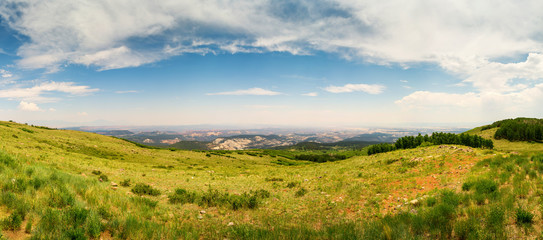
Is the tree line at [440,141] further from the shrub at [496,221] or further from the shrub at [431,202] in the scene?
the shrub at [496,221]

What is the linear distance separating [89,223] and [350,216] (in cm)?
1161

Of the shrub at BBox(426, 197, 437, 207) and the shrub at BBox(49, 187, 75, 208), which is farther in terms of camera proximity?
the shrub at BBox(426, 197, 437, 207)

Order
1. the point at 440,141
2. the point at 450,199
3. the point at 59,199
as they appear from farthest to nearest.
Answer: the point at 440,141
the point at 450,199
the point at 59,199

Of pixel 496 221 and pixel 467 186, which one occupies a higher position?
pixel 496 221

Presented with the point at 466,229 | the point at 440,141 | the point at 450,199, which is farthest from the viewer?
→ the point at 440,141

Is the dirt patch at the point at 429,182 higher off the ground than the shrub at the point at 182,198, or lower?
higher

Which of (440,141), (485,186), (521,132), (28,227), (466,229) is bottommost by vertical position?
(440,141)

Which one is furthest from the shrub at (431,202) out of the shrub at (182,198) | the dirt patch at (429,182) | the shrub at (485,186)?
the shrub at (182,198)

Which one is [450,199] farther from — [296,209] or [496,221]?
[296,209]

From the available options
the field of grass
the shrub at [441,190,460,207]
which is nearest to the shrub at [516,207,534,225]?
the field of grass

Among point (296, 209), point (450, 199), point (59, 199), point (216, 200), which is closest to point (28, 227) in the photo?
point (59, 199)

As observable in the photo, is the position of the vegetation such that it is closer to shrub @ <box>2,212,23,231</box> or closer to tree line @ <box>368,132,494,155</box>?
tree line @ <box>368,132,494,155</box>

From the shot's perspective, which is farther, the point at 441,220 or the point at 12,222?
the point at 441,220

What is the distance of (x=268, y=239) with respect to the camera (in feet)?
23.5
